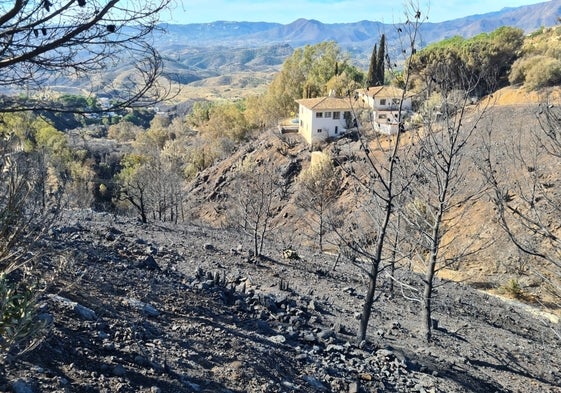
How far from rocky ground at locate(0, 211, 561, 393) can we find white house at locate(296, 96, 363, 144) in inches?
1039

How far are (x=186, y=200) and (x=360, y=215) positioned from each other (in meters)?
20.5

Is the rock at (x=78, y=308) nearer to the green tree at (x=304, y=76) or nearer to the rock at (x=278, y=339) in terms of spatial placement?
the rock at (x=278, y=339)

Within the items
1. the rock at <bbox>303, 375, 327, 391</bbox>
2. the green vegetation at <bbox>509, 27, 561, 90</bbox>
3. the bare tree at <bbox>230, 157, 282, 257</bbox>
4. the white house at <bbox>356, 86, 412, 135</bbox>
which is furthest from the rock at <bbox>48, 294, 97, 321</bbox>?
the green vegetation at <bbox>509, 27, 561, 90</bbox>

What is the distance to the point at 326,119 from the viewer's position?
39.2 meters

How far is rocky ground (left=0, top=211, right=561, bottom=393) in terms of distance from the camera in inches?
212

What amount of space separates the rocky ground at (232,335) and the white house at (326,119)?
26385 mm

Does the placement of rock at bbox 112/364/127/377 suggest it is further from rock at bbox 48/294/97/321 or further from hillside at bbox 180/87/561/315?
hillside at bbox 180/87/561/315

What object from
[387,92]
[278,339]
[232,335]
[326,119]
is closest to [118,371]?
[232,335]

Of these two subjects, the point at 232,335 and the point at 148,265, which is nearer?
the point at 232,335

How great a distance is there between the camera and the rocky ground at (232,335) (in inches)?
212

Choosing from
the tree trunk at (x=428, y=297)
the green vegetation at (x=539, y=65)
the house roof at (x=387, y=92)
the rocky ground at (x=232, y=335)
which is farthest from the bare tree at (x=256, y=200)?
the green vegetation at (x=539, y=65)

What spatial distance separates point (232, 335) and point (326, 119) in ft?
110

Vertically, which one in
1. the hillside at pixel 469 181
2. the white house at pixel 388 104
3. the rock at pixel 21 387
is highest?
the white house at pixel 388 104

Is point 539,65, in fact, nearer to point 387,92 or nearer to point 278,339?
point 387,92
